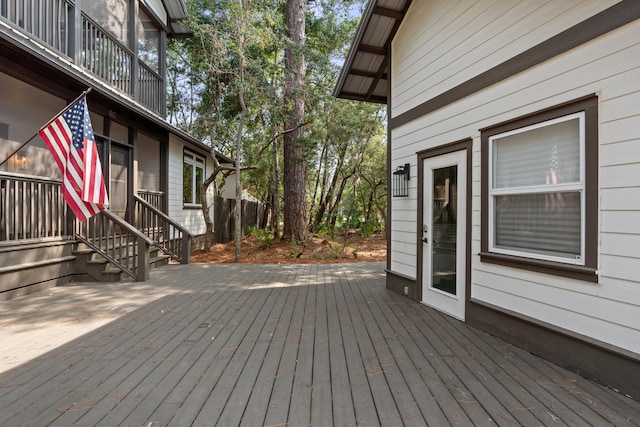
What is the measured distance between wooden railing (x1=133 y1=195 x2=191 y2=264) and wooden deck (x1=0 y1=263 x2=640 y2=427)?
299cm

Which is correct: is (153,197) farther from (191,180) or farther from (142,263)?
(142,263)

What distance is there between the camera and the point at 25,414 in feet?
6.89

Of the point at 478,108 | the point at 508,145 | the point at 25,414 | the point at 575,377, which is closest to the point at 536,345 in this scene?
the point at 575,377

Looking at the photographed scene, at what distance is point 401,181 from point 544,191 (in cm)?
239

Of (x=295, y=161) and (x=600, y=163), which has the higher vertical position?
(x=295, y=161)

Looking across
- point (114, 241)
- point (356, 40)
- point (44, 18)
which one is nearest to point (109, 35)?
point (44, 18)

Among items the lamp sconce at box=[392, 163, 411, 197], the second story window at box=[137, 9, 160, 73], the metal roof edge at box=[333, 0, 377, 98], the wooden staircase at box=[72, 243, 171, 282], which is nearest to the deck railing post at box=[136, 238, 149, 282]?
the wooden staircase at box=[72, 243, 171, 282]

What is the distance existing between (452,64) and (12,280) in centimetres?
651

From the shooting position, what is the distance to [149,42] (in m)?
9.45

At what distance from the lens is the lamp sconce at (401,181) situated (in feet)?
17.0

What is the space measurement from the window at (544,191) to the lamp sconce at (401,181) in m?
1.52

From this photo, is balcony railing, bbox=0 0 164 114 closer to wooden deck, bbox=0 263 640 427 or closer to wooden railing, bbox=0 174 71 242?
wooden railing, bbox=0 174 71 242

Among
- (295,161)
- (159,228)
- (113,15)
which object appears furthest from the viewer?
(295,161)

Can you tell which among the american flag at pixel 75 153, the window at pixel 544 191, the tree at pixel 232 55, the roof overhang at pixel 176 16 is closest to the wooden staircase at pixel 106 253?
the american flag at pixel 75 153
